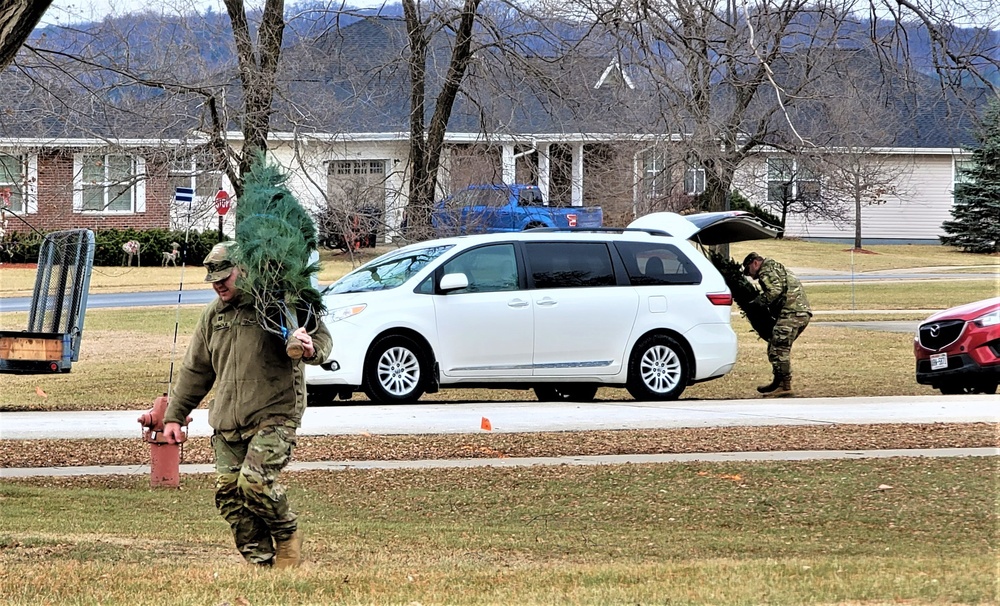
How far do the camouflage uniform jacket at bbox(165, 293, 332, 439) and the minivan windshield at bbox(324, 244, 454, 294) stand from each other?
7.31 m

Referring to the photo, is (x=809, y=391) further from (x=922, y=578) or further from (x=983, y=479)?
(x=922, y=578)

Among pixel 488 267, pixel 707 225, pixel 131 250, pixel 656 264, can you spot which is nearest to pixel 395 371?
pixel 488 267

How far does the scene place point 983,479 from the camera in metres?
9.40

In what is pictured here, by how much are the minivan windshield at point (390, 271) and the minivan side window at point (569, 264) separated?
3.19ft

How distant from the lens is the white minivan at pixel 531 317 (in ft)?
43.8

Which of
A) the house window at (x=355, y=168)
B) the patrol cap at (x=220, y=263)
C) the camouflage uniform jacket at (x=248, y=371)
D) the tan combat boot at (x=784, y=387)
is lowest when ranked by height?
the tan combat boot at (x=784, y=387)

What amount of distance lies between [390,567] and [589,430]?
A: 581cm

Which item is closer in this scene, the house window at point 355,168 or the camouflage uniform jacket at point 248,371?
the camouflage uniform jacket at point 248,371

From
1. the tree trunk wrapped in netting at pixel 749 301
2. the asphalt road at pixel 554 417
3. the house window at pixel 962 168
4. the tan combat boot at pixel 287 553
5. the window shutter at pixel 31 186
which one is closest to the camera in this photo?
the tan combat boot at pixel 287 553

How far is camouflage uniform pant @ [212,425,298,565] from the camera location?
5957mm

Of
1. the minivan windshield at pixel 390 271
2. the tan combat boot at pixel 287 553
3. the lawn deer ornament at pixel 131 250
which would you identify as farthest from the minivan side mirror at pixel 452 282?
the lawn deer ornament at pixel 131 250

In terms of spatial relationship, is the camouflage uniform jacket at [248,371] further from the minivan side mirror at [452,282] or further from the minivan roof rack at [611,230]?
the minivan roof rack at [611,230]

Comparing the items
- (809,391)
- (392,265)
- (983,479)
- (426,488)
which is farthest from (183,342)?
(983,479)

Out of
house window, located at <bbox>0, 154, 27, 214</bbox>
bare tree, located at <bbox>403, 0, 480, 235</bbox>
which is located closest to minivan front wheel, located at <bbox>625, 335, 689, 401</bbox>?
bare tree, located at <bbox>403, 0, 480, 235</bbox>
